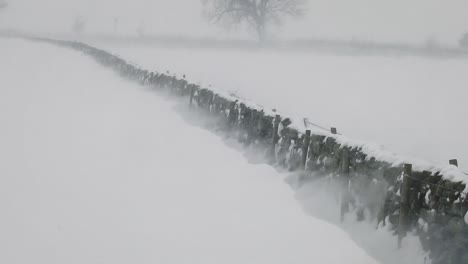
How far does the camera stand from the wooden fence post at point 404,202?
573 cm

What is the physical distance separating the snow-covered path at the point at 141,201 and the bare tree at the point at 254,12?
38.5m

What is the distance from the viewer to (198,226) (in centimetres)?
654

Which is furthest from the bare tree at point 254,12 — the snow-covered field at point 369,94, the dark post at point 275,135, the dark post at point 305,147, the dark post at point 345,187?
the dark post at point 345,187

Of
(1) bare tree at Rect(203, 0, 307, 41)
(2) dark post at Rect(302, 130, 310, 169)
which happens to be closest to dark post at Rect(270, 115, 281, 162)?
(2) dark post at Rect(302, 130, 310, 169)

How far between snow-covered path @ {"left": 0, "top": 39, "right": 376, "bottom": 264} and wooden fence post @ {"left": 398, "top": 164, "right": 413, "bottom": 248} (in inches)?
21.9

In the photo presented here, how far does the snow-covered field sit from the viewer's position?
41.8 ft

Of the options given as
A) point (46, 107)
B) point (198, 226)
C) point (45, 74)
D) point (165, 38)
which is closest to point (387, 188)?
point (198, 226)

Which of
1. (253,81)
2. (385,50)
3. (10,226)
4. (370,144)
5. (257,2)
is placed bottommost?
(10,226)

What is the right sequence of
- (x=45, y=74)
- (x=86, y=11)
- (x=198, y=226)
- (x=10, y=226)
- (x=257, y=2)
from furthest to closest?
1. (x=86, y=11)
2. (x=257, y=2)
3. (x=45, y=74)
4. (x=198, y=226)
5. (x=10, y=226)

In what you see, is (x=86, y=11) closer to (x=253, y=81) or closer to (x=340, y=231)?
(x=253, y=81)

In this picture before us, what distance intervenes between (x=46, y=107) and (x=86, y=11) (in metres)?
190

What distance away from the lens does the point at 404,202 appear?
5.77 m

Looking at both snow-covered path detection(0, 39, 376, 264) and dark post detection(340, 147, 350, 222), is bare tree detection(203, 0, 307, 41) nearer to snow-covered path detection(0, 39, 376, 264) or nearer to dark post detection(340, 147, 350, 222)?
snow-covered path detection(0, 39, 376, 264)

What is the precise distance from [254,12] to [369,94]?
31529 mm
